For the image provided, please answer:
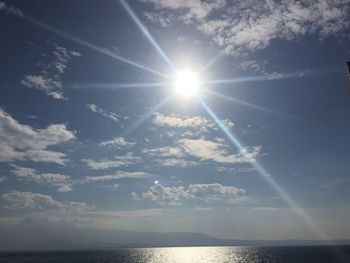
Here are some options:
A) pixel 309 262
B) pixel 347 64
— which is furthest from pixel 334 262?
pixel 347 64

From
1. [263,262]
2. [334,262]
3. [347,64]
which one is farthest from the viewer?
[263,262]

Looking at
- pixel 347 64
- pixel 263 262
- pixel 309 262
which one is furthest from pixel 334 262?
pixel 347 64

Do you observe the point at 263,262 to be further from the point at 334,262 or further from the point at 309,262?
the point at 334,262

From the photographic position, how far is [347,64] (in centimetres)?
1691

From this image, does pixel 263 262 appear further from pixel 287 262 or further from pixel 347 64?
pixel 347 64

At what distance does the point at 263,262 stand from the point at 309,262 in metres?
22.9

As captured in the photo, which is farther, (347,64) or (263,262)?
(263,262)

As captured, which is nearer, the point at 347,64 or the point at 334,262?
the point at 347,64

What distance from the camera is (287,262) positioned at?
178 metres

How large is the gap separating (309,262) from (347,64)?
598 feet

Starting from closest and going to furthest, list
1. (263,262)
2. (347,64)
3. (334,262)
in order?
(347,64) < (334,262) < (263,262)

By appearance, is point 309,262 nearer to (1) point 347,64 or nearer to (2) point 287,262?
(2) point 287,262

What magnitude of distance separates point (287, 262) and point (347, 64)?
599 feet

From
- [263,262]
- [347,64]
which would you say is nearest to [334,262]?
[263,262]
